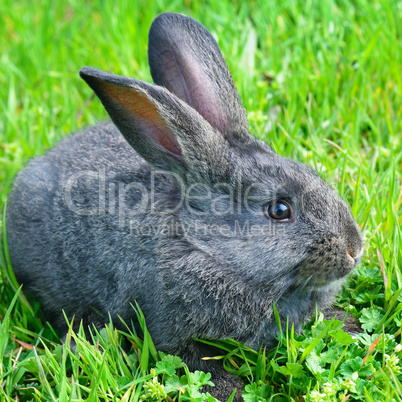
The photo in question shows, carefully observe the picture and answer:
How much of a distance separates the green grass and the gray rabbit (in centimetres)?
28

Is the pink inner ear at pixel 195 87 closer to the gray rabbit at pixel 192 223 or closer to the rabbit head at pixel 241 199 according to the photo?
the gray rabbit at pixel 192 223

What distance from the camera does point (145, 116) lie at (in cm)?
389

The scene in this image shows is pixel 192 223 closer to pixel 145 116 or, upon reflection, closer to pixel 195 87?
pixel 145 116

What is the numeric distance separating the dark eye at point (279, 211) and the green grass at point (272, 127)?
76 centimetres

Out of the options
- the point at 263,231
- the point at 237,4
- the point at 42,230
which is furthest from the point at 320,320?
the point at 237,4

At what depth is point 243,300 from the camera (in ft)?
12.7

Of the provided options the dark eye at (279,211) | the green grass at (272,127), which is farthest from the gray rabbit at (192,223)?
the green grass at (272,127)

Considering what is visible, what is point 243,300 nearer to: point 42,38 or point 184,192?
point 184,192

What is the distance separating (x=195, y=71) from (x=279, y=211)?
1.25m

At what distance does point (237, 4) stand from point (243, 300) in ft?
15.5

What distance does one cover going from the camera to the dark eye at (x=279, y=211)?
386cm

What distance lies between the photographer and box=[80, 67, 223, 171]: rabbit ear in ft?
12.1

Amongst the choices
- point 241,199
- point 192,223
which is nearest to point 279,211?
point 241,199

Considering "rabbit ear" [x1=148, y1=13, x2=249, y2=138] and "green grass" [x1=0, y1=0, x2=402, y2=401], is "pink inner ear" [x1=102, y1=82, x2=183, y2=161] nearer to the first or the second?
"rabbit ear" [x1=148, y1=13, x2=249, y2=138]
